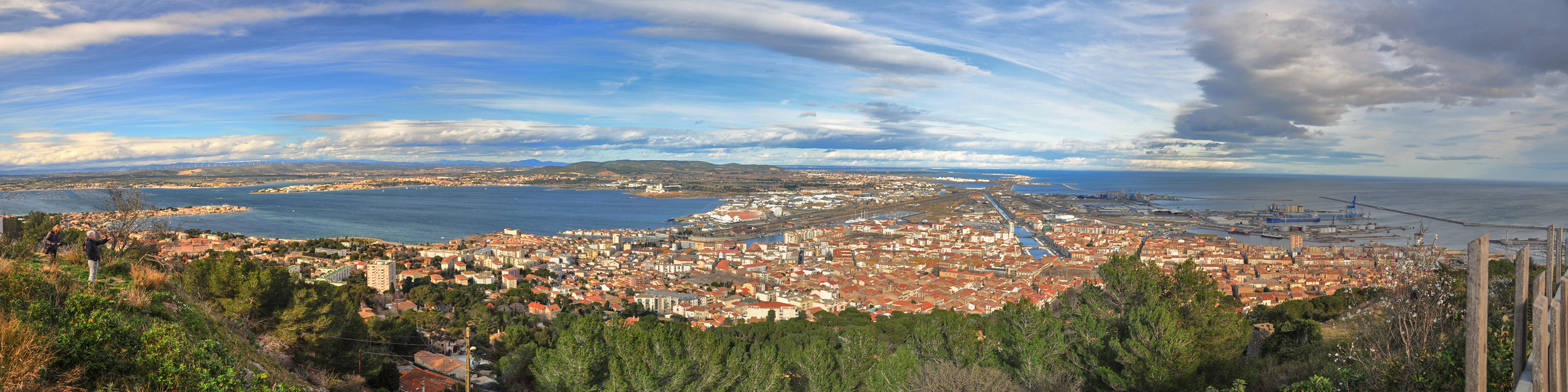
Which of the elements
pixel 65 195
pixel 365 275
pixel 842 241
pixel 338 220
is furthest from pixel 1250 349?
pixel 65 195

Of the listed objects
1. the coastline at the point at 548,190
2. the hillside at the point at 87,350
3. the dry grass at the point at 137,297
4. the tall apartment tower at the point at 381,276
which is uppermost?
the hillside at the point at 87,350

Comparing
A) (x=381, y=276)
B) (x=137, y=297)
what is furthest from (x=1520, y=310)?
(x=381, y=276)

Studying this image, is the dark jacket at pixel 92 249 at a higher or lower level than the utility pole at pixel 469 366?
higher

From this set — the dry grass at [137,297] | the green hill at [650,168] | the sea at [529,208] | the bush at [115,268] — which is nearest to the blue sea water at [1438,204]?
the sea at [529,208]

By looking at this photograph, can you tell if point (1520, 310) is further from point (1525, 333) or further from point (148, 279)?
point (148, 279)

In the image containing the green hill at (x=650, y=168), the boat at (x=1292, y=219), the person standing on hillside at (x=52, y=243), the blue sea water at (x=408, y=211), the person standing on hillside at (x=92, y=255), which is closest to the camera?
the person standing on hillside at (x=92, y=255)

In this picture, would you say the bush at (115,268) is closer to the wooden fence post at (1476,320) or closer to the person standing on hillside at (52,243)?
the person standing on hillside at (52,243)

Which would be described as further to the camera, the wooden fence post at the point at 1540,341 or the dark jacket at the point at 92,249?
the dark jacket at the point at 92,249
